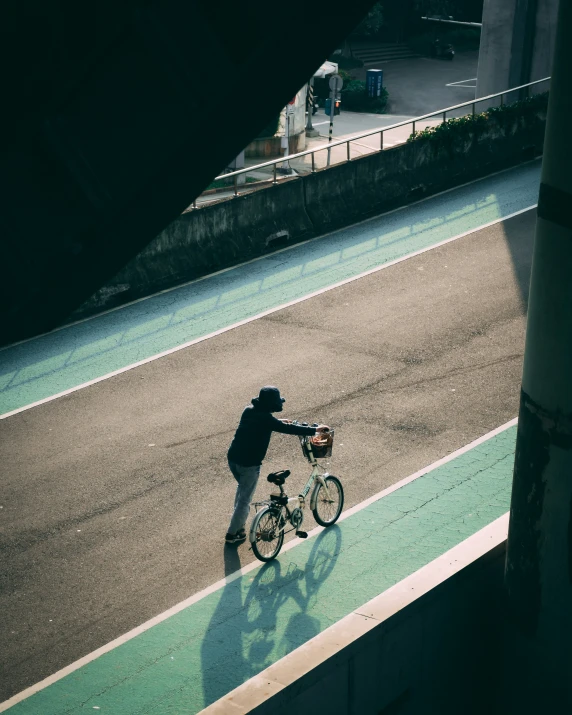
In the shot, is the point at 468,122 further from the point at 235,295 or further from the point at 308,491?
the point at 308,491

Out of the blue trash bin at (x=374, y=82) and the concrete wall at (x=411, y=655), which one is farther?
the blue trash bin at (x=374, y=82)

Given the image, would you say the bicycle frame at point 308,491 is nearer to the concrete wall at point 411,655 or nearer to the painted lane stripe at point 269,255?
the concrete wall at point 411,655

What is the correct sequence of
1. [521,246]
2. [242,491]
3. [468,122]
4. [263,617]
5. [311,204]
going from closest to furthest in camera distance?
[263,617] < [242,491] < [521,246] < [311,204] < [468,122]

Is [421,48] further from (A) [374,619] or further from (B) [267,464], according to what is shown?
(A) [374,619]

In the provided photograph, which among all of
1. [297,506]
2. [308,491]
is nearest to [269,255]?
[308,491]

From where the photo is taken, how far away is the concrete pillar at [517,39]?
30.3m

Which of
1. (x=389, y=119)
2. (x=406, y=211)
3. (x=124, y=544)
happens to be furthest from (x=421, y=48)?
(x=124, y=544)

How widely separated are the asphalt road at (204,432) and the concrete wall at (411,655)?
3669mm

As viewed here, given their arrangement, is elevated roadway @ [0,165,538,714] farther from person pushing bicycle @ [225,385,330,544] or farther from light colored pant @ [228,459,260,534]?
person pushing bicycle @ [225,385,330,544]

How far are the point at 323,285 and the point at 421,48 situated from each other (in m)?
42.0

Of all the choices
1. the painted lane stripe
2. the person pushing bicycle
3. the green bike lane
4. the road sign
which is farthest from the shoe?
the road sign

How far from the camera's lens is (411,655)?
6625 millimetres

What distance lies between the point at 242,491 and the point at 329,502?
1.25m

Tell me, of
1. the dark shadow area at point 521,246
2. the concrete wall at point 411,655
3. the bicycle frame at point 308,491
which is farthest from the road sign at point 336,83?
the concrete wall at point 411,655
